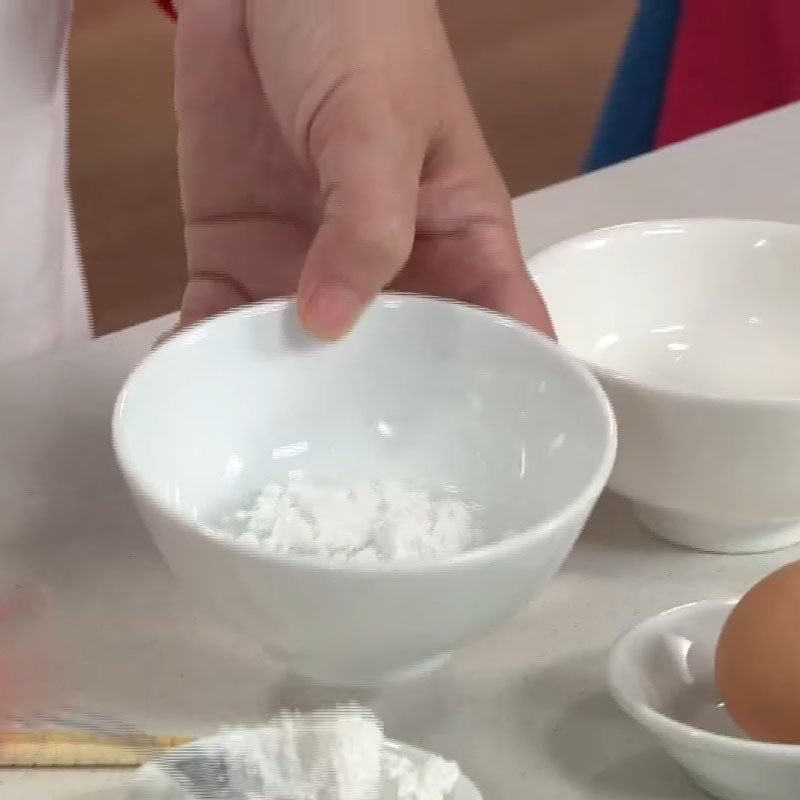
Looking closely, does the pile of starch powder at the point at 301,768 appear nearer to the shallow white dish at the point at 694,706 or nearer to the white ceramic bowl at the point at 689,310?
the shallow white dish at the point at 694,706

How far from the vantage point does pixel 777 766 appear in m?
0.43

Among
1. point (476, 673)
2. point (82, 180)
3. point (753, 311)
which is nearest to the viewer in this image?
point (476, 673)

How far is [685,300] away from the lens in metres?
0.74

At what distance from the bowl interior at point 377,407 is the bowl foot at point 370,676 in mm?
79

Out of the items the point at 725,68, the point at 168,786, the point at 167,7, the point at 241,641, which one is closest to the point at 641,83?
the point at 725,68

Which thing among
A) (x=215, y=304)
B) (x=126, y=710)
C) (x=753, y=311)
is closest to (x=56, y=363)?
(x=215, y=304)

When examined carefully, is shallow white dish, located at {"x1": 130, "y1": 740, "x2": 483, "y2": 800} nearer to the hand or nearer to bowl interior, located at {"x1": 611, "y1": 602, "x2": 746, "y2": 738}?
bowl interior, located at {"x1": 611, "y1": 602, "x2": 746, "y2": 738}

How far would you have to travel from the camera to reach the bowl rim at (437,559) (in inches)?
17.3

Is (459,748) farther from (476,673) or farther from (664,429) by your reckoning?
(664,429)

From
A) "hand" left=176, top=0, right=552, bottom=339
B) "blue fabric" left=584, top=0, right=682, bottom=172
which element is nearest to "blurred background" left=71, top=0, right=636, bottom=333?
"blue fabric" left=584, top=0, right=682, bottom=172

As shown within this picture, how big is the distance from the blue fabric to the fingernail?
2.96 ft

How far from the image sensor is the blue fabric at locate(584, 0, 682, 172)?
4.50 feet

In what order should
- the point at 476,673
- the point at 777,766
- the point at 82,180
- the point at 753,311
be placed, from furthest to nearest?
the point at 82,180
the point at 753,311
the point at 476,673
the point at 777,766

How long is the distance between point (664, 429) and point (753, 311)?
21 cm
